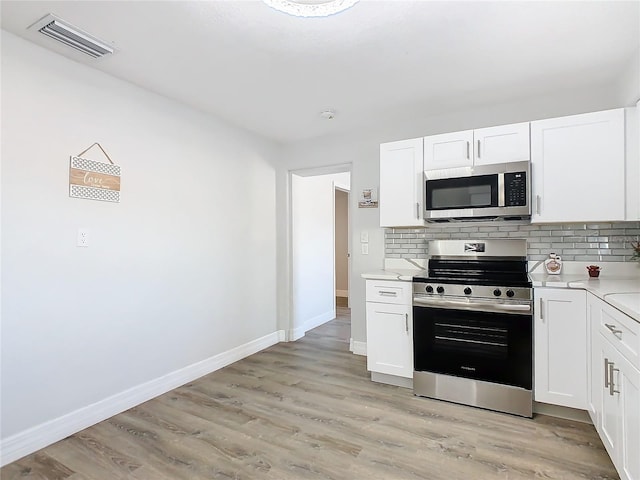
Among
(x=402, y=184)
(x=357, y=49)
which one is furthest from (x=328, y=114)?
(x=357, y=49)

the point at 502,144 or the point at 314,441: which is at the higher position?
the point at 502,144

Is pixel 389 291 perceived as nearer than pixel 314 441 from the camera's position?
No

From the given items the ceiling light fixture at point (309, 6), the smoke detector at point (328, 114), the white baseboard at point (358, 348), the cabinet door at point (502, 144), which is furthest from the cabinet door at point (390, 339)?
the ceiling light fixture at point (309, 6)

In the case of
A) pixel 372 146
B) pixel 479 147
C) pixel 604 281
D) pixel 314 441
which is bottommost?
pixel 314 441

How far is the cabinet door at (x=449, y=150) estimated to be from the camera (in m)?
2.86

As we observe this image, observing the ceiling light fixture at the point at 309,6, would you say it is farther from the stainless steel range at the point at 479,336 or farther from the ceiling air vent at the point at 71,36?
the stainless steel range at the point at 479,336

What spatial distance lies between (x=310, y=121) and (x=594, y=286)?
2665 millimetres

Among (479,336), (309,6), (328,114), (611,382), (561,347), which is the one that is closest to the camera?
(309,6)

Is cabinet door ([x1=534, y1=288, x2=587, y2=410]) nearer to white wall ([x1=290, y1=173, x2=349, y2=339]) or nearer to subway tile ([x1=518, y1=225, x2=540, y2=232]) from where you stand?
subway tile ([x1=518, y1=225, x2=540, y2=232])

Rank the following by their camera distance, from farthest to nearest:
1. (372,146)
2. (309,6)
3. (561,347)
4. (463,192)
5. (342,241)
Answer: (342,241) → (372,146) → (463,192) → (561,347) → (309,6)

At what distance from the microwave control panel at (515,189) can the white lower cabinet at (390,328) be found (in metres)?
0.97

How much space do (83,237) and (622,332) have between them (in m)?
3.04

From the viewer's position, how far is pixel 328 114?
331cm

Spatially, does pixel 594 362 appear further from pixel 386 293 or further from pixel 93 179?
pixel 93 179
